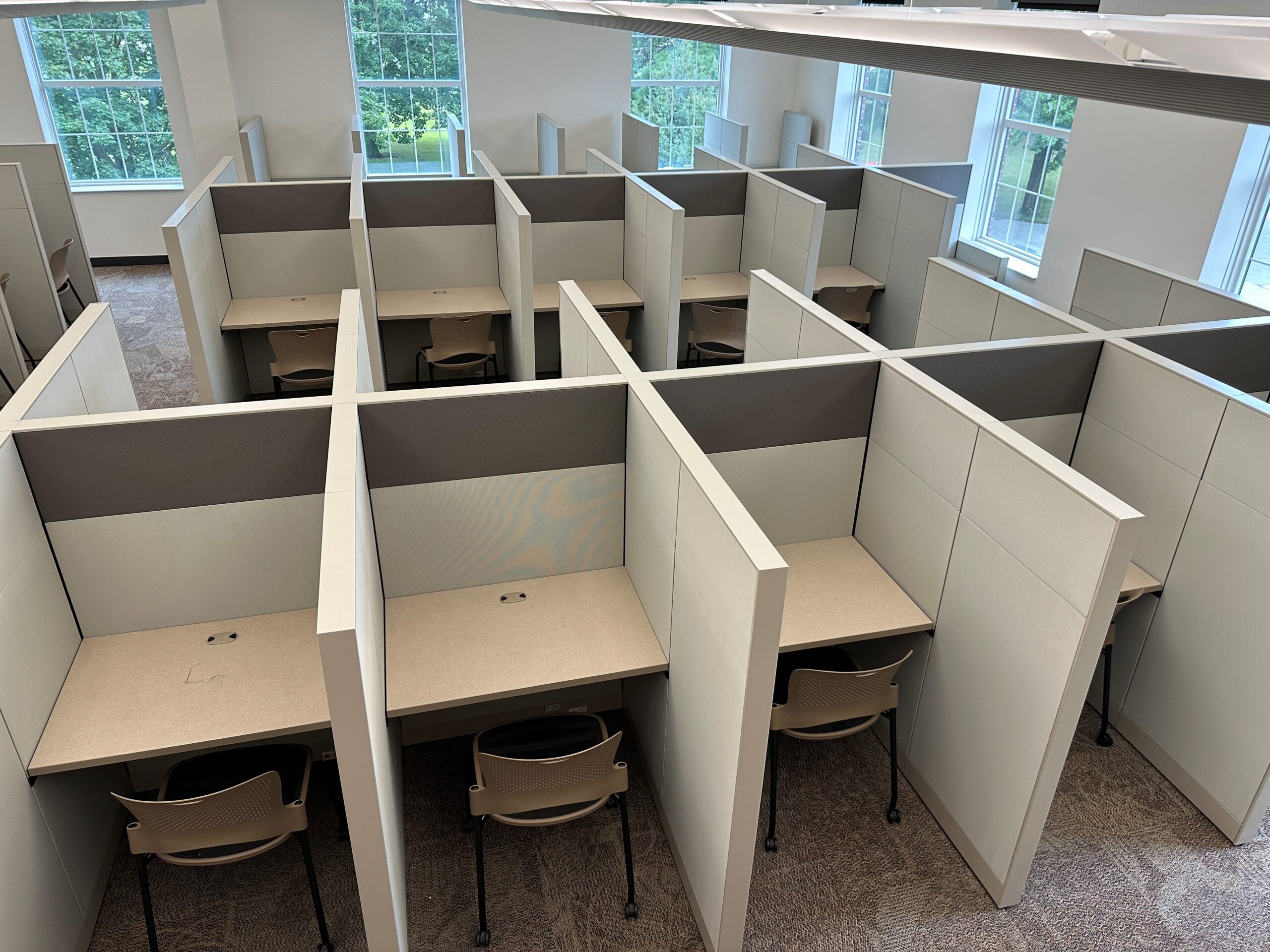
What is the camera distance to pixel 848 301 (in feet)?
18.4

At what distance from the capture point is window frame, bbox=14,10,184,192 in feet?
24.0

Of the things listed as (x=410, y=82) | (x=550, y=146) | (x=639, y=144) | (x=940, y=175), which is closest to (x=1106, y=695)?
(x=940, y=175)

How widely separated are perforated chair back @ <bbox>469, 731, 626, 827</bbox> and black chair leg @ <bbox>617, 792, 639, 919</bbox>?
119 mm

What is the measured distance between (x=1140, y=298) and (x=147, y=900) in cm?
432

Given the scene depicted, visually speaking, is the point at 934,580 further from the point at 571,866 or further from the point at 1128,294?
the point at 1128,294

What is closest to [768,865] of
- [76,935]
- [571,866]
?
[571,866]

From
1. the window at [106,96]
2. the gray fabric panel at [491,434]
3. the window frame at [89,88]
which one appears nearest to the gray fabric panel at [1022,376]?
the gray fabric panel at [491,434]

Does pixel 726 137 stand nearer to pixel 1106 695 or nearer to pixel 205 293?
pixel 205 293

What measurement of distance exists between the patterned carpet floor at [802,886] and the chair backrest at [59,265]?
15.4 ft

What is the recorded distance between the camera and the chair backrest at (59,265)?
5734 mm

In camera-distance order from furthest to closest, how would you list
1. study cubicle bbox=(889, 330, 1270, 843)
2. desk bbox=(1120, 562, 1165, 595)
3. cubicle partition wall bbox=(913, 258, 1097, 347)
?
cubicle partition wall bbox=(913, 258, 1097, 347) → desk bbox=(1120, 562, 1165, 595) → study cubicle bbox=(889, 330, 1270, 843)

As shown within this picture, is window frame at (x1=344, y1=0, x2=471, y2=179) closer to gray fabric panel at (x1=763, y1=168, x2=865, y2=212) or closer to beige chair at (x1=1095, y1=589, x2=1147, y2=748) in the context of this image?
gray fabric panel at (x1=763, y1=168, x2=865, y2=212)

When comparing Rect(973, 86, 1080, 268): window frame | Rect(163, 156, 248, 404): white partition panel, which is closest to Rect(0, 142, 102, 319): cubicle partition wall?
Rect(163, 156, 248, 404): white partition panel

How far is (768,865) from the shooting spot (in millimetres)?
2668
